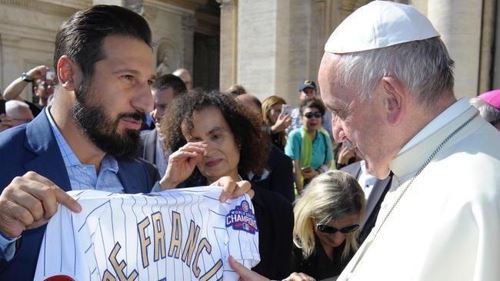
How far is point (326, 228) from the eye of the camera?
10.3ft

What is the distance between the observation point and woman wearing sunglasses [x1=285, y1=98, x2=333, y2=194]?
22.1ft

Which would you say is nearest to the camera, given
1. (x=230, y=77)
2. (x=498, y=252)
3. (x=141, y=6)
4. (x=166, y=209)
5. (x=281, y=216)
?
(x=498, y=252)

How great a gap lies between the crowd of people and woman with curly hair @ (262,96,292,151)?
322 cm

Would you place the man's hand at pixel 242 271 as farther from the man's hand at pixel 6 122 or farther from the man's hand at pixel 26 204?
the man's hand at pixel 6 122

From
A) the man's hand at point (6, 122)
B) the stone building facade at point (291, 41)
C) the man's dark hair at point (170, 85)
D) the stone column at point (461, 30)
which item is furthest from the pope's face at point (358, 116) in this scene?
the stone building facade at point (291, 41)

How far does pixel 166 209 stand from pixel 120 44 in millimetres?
745

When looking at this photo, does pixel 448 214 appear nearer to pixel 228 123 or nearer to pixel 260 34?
pixel 228 123

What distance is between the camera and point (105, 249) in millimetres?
1767

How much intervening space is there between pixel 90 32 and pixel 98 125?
0.40 m

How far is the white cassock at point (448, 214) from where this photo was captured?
1.34 m

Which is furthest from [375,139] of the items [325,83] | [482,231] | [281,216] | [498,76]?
[498,76]

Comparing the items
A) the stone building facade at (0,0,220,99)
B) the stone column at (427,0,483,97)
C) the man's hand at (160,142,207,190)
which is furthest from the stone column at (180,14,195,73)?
the man's hand at (160,142,207,190)

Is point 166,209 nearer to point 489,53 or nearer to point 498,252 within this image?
point 498,252

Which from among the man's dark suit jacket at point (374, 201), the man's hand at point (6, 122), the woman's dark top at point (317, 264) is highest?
the man's hand at point (6, 122)
